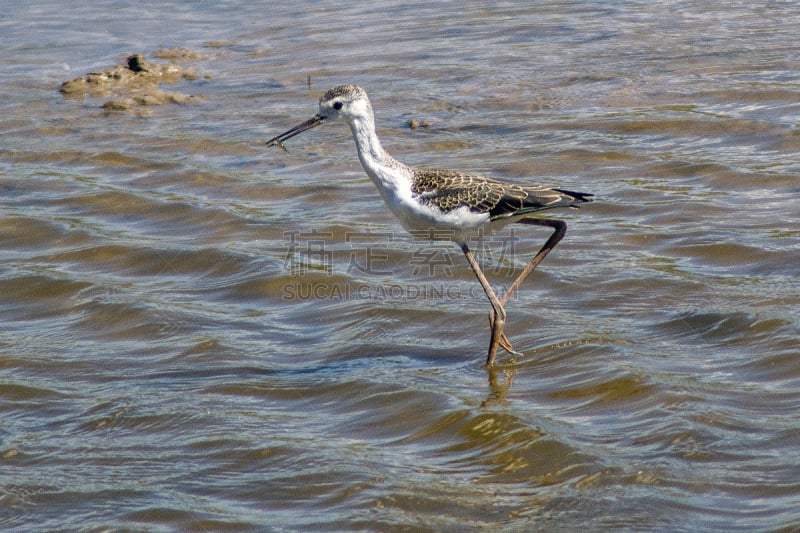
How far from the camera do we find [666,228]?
7816mm

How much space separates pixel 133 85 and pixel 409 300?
6.21 m

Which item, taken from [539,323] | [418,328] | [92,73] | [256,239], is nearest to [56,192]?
[256,239]

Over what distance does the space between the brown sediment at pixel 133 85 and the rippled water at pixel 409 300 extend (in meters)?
0.24

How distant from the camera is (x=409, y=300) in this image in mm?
7141

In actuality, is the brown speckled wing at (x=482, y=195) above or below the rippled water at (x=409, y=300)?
above

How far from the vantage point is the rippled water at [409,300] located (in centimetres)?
489

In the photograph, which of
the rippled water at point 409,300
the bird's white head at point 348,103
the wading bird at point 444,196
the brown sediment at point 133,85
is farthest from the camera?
the brown sediment at point 133,85

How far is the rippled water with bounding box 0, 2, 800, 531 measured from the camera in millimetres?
4887

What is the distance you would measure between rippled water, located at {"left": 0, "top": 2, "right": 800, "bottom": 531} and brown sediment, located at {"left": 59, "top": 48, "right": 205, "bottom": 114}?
24 centimetres

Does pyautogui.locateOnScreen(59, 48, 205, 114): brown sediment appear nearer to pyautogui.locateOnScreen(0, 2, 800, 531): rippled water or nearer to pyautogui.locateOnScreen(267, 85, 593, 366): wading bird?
pyautogui.locateOnScreen(0, 2, 800, 531): rippled water

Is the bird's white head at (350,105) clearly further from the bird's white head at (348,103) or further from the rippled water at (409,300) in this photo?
the rippled water at (409,300)

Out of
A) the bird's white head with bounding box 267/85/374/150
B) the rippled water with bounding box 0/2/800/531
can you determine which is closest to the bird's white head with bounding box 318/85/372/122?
the bird's white head with bounding box 267/85/374/150

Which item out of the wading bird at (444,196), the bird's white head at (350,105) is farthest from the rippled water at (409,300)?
the bird's white head at (350,105)

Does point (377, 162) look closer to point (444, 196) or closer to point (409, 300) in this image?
point (444, 196)
